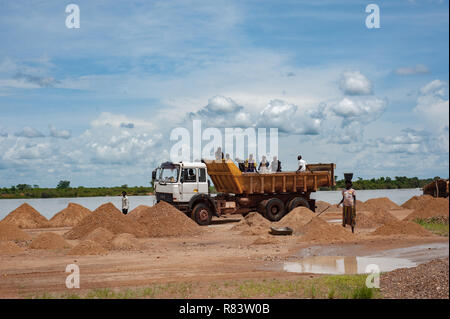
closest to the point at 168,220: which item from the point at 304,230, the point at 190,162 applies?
the point at 190,162

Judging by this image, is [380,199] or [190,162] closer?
[190,162]

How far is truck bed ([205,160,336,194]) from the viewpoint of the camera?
1055 inches

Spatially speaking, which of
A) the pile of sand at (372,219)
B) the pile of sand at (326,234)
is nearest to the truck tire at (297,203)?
the pile of sand at (372,219)

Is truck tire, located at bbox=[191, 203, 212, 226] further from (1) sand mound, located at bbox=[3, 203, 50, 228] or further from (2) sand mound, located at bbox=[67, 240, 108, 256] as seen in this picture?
(1) sand mound, located at bbox=[3, 203, 50, 228]

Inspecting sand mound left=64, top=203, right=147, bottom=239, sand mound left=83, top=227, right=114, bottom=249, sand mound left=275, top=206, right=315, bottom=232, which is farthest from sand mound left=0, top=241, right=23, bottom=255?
sand mound left=275, top=206, right=315, bottom=232

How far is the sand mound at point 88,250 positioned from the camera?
705 inches

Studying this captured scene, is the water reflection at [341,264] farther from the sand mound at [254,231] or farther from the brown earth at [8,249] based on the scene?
the brown earth at [8,249]

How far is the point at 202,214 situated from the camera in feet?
86.2

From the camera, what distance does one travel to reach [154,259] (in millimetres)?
16484

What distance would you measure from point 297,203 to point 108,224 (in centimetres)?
1032

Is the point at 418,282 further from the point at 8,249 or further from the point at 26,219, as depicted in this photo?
the point at 26,219
